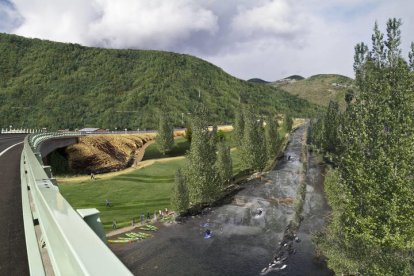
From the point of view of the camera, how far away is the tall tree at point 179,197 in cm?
5322

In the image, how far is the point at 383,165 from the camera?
23734 millimetres

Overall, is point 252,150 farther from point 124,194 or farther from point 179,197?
point 124,194

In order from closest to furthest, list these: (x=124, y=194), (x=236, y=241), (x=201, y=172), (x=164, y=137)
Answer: (x=236, y=241)
(x=201, y=172)
(x=124, y=194)
(x=164, y=137)

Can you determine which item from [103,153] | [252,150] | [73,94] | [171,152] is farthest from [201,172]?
[73,94]

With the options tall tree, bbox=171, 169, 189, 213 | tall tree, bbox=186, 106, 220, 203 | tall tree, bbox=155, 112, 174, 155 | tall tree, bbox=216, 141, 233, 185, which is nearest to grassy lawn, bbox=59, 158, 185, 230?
tall tree, bbox=171, 169, 189, 213

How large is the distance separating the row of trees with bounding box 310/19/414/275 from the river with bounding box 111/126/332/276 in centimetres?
1252

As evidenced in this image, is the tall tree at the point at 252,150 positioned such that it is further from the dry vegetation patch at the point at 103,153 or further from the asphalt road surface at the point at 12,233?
the asphalt road surface at the point at 12,233

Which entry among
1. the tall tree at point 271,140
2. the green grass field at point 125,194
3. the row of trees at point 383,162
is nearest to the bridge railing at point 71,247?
the row of trees at point 383,162

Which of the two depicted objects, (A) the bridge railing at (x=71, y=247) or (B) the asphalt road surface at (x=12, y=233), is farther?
(B) the asphalt road surface at (x=12, y=233)

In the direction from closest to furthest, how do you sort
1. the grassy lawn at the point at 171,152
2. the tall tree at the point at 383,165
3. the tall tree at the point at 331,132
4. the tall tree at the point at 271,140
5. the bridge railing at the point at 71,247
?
the bridge railing at the point at 71,247 < the tall tree at the point at 383,165 < the grassy lawn at the point at 171,152 < the tall tree at the point at 271,140 < the tall tree at the point at 331,132

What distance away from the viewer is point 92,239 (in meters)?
3.36

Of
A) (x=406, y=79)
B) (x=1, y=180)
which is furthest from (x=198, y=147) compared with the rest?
(x=1, y=180)

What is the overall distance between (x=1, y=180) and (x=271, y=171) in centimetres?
7517

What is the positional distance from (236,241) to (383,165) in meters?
24.3
